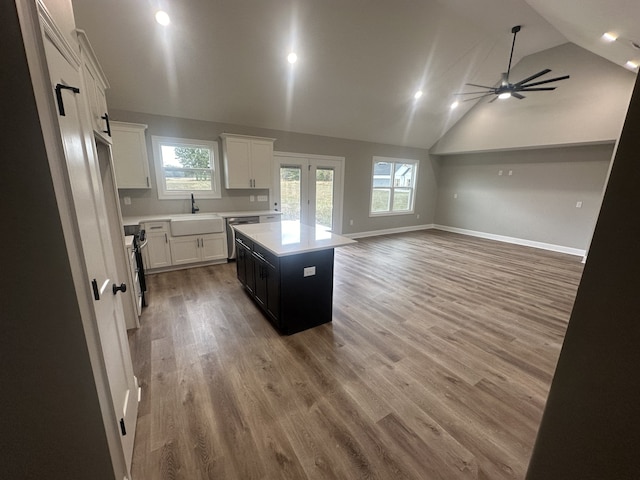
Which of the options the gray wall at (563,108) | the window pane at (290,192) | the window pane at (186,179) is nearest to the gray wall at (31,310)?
the window pane at (186,179)

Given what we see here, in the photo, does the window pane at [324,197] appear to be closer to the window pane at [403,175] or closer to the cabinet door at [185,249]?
the window pane at [403,175]

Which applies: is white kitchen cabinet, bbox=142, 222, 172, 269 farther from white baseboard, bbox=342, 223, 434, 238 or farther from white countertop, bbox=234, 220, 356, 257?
white baseboard, bbox=342, 223, 434, 238

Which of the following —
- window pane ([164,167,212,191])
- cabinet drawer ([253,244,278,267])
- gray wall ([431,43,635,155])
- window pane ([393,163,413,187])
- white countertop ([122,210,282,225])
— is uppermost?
gray wall ([431,43,635,155])

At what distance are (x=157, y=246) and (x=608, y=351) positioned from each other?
4784 millimetres

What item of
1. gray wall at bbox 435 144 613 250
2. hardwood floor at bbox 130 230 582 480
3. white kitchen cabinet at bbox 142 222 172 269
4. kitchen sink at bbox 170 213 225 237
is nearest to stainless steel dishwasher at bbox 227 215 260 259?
kitchen sink at bbox 170 213 225 237

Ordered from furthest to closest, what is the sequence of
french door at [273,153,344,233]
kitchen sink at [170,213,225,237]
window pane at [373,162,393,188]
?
window pane at [373,162,393,188], french door at [273,153,344,233], kitchen sink at [170,213,225,237]

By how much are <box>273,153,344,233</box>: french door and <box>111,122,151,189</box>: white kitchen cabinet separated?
7.71ft

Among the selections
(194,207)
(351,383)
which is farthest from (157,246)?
(351,383)

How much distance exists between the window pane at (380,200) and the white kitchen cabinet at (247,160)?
11.1 ft

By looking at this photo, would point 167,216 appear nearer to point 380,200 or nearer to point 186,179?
point 186,179

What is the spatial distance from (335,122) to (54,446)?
5875mm

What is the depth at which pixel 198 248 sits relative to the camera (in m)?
4.40

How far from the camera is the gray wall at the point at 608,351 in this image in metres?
0.53

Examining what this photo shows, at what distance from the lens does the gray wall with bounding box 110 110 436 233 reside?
431 cm
